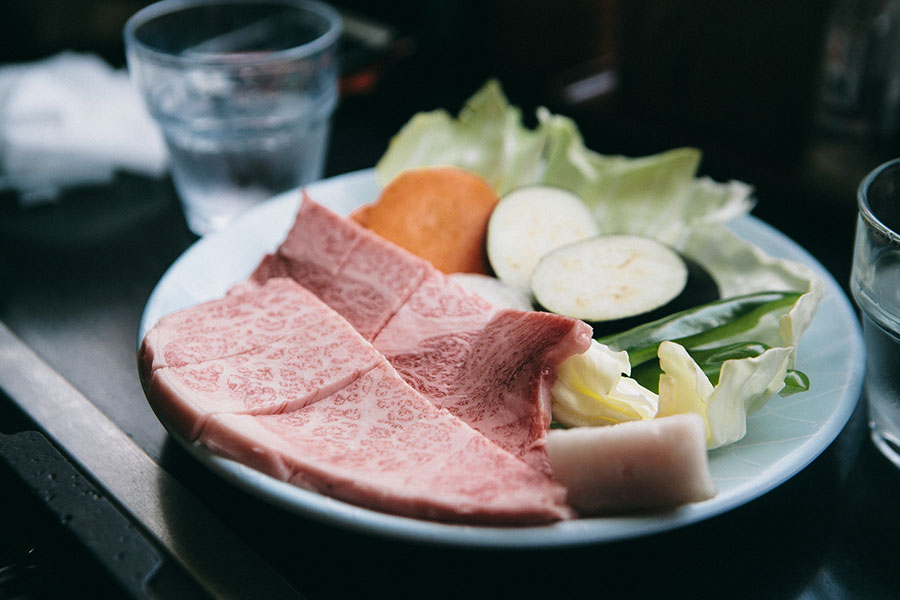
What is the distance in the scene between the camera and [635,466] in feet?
3.59

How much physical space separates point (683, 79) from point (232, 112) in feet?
5.04

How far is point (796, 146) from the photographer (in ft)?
8.64

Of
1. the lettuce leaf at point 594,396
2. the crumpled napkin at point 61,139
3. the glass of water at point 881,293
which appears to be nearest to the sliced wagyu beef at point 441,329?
the lettuce leaf at point 594,396

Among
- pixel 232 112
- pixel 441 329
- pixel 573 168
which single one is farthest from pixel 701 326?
pixel 232 112

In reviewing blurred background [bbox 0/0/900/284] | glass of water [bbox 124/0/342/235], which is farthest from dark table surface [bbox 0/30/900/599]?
blurred background [bbox 0/0/900/284]

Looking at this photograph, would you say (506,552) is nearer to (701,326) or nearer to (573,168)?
(701,326)

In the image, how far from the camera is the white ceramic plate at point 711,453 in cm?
107

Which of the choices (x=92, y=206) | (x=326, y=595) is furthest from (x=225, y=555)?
(x=92, y=206)

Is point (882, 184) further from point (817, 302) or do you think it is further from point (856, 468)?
point (856, 468)

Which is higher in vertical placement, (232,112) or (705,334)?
(232,112)

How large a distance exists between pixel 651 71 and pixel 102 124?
6.13 ft

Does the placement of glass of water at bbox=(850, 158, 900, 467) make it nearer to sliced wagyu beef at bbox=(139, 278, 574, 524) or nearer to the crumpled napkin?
sliced wagyu beef at bbox=(139, 278, 574, 524)

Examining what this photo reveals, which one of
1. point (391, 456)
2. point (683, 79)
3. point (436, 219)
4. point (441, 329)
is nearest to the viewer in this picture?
point (391, 456)

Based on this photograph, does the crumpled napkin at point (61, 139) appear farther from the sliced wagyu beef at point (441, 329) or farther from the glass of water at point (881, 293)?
the glass of water at point (881, 293)
